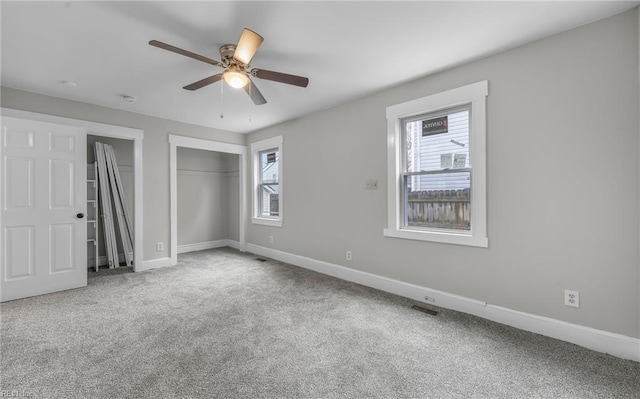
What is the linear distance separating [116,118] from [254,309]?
3537 mm

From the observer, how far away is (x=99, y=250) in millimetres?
4617

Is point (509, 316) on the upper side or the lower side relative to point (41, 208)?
lower

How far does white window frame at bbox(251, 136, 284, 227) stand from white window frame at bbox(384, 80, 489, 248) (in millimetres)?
2143

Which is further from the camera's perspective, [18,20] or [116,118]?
[116,118]

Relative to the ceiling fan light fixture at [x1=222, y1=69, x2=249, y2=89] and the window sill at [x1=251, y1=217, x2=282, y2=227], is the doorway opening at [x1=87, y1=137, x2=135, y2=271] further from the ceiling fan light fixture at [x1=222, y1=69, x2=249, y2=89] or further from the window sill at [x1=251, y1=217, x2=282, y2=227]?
the ceiling fan light fixture at [x1=222, y1=69, x2=249, y2=89]

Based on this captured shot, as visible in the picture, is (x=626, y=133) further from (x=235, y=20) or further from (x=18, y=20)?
(x=18, y=20)

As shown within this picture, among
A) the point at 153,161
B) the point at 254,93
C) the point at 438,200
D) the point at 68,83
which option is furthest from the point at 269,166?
the point at 438,200

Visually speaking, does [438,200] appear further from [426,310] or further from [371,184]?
[426,310]

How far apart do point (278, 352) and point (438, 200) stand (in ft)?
7.30

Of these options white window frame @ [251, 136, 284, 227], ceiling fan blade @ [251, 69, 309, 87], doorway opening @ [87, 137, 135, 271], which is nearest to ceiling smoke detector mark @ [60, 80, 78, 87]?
doorway opening @ [87, 137, 135, 271]

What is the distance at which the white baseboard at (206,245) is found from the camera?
5637 millimetres

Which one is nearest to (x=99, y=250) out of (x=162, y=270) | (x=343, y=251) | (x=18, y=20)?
(x=162, y=270)

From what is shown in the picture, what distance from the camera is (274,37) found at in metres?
2.22

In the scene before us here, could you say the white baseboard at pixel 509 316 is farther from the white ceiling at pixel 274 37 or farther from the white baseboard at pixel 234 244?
the white baseboard at pixel 234 244
